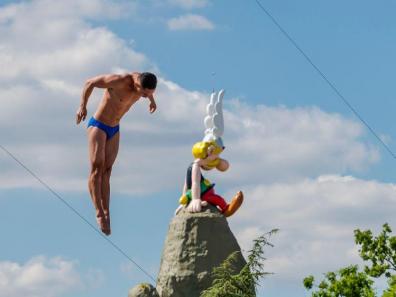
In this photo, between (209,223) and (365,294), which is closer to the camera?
(209,223)

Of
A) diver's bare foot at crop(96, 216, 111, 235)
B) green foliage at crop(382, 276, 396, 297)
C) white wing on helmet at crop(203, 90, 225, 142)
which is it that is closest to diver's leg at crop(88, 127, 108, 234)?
diver's bare foot at crop(96, 216, 111, 235)

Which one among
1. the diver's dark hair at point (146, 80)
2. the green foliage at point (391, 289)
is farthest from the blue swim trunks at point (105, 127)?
the green foliage at point (391, 289)

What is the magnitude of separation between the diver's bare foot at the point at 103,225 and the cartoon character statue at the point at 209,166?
1.58 meters

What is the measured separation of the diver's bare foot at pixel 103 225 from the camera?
23.7 m

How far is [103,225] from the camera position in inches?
934

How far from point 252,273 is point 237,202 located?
1700mm

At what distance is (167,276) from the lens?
2409cm

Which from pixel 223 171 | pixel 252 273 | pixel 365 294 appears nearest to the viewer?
pixel 252 273

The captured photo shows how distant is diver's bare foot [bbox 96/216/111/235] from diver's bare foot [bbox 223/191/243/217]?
238cm

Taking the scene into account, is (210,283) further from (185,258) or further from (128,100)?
(128,100)

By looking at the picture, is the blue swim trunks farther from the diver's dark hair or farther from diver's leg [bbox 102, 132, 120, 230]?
the diver's dark hair

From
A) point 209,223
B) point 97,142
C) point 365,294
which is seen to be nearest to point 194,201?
point 209,223

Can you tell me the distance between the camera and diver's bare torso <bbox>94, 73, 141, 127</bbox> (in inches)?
930

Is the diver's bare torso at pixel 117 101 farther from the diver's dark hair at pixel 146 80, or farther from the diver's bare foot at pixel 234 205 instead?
the diver's bare foot at pixel 234 205
